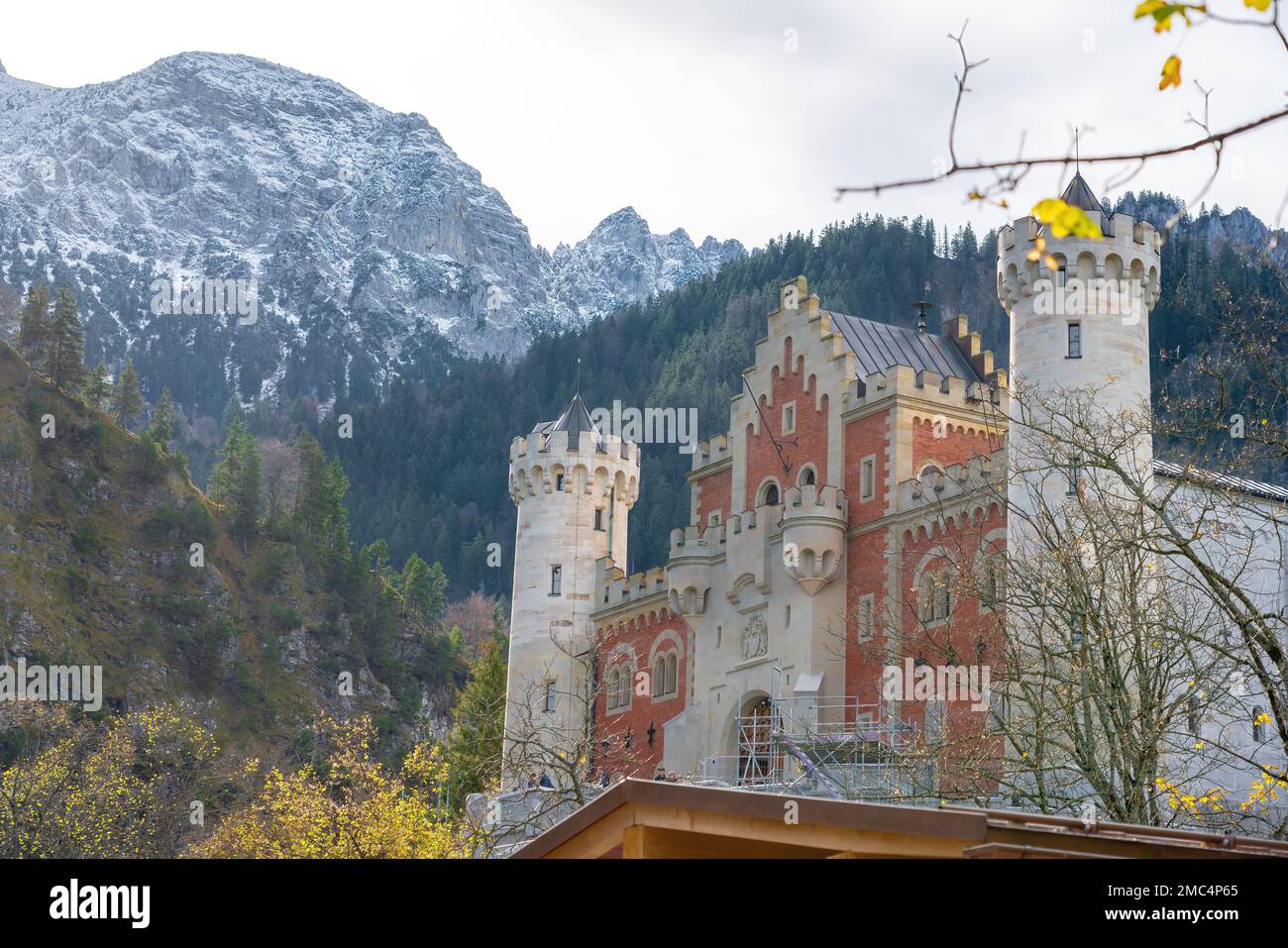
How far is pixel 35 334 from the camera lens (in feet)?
389

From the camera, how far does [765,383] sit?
200ft

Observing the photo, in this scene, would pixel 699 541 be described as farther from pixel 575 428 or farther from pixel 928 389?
pixel 575 428

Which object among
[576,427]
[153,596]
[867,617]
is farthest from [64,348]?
[867,617]

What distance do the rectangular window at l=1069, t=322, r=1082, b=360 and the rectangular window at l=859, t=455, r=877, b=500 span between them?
950 centimetres

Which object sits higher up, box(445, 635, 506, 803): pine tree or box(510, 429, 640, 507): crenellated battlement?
box(510, 429, 640, 507): crenellated battlement

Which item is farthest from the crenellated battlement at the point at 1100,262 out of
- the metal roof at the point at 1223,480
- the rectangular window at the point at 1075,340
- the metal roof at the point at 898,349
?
the metal roof at the point at 898,349

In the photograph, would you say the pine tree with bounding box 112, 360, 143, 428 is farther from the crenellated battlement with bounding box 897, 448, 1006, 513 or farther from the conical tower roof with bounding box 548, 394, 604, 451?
the crenellated battlement with bounding box 897, 448, 1006, 513

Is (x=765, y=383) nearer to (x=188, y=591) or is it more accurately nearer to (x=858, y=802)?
(x=858, y=802)

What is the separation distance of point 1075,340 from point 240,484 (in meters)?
90.3

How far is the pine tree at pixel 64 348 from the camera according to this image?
116 m

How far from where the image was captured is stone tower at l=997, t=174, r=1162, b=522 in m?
46.2

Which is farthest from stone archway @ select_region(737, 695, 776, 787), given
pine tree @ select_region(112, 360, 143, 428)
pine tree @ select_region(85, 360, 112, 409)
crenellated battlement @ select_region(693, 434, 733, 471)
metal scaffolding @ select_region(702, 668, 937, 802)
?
pine tree @ select_region(112, 360, 143, 428)

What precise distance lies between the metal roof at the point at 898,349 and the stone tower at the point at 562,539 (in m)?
11.7
